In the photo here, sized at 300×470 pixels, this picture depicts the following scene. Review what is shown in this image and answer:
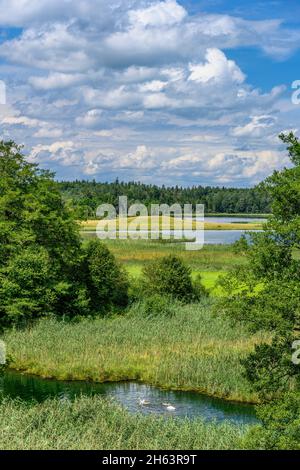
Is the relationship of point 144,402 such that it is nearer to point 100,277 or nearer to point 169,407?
point 169,407

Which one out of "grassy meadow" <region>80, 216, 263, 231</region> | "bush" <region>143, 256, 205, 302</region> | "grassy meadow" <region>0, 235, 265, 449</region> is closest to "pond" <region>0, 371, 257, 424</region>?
"grassy meadow" <region>0, 235, 265, 449</region>

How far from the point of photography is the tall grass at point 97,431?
57.9ft

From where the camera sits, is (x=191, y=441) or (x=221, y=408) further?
(x=221, y=408)

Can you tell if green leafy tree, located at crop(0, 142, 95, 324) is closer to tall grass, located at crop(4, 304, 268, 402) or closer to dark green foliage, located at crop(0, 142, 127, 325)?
dark green foliage, located at crop(0, 142, 127, 325)

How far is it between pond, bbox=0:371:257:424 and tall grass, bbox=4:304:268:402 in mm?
636

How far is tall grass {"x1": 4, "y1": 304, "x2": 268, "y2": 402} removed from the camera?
28.8 meters

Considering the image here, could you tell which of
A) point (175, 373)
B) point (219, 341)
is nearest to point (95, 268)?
point (219, 341)

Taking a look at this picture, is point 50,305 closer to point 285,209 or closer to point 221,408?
point 221,408

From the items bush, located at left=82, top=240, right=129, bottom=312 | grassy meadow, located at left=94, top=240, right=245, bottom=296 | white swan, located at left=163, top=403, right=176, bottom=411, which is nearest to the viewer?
white swan, located at left=163, top=403, right=176, bottom=411

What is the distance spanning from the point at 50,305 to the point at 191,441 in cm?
2515

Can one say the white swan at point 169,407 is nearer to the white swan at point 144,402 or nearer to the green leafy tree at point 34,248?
the white swan at point 144,402

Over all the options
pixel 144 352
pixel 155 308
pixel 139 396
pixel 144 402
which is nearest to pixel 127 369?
pixel 144 352

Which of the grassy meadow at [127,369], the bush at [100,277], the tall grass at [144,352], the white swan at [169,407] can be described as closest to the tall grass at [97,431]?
the grassy meadow at [127,369]
